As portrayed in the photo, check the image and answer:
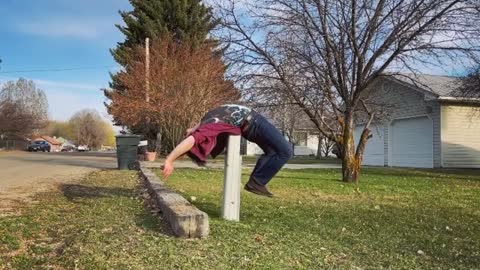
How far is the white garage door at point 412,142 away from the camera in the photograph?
2541 centimetres

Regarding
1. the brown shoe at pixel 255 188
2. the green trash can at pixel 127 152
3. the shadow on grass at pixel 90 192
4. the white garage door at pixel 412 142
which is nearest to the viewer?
the brown shoe at pixel 255 188

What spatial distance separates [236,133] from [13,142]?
227 feet

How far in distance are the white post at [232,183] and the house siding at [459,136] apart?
67.9 feet

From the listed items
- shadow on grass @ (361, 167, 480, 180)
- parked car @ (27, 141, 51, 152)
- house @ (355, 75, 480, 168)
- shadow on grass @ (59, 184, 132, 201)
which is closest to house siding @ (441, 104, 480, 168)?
house @ (355, 75, 480, 168)

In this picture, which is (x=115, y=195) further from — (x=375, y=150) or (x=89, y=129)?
(x=89, y=129)

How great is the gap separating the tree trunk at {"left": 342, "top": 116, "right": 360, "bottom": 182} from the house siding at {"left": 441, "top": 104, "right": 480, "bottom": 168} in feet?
40.1

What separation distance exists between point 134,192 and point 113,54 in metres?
29.2

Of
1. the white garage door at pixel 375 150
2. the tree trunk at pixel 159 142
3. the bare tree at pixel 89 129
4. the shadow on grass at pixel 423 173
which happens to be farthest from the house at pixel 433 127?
the bare tree at pixel 89 129

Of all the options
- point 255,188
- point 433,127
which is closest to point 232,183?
point 255,188

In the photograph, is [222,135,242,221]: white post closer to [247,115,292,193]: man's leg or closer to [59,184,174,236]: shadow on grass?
[247,115,292,193]: man's leg

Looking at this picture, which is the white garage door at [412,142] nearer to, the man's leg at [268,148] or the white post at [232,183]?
the man's leg at [268,148]

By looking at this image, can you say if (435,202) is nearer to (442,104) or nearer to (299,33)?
(299,33)

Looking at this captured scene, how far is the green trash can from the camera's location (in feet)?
61.1

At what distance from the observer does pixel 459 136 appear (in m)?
25.0
